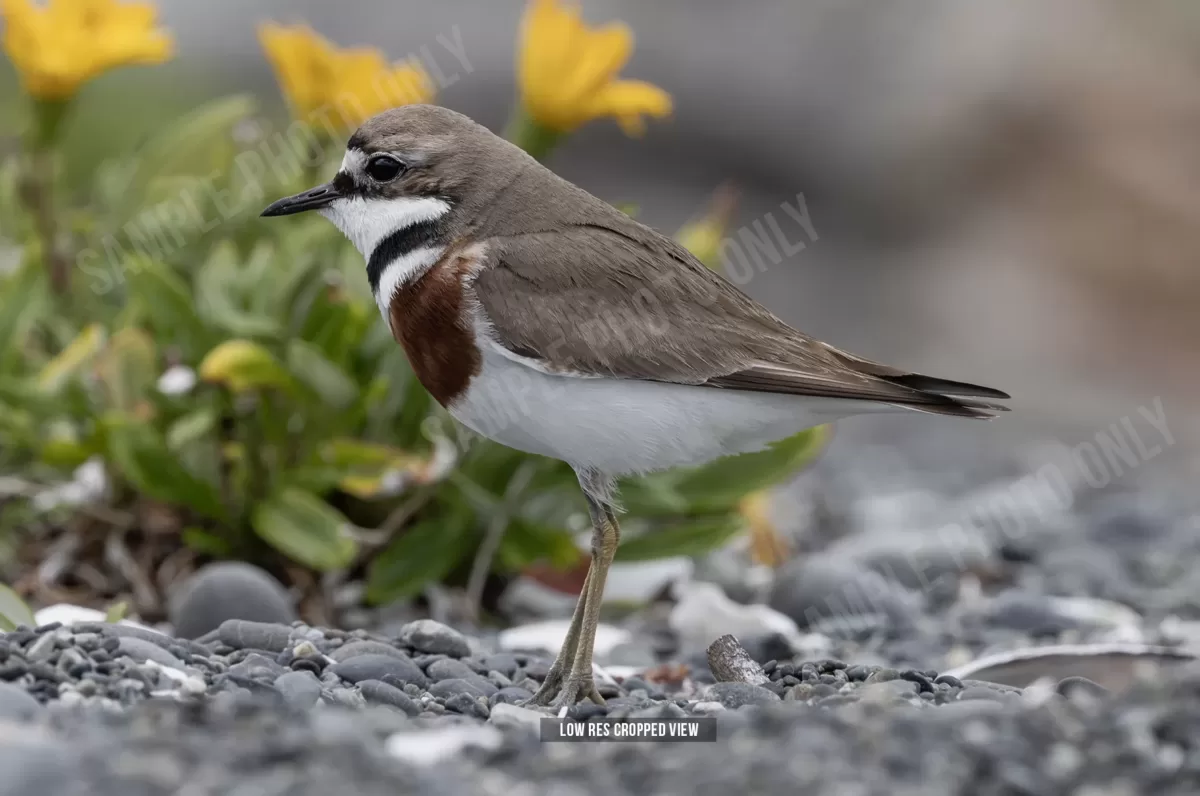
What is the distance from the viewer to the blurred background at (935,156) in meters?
13.9

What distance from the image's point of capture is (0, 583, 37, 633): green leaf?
4.55 metres

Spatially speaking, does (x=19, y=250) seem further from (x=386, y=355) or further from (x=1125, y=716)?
(x=1125, y=716)

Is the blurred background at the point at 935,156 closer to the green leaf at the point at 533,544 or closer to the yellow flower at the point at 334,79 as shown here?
the yellow flower at the point at 334,79

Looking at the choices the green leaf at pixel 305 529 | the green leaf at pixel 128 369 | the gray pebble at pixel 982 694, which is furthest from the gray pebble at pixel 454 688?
the green leaf at pixel 128 369

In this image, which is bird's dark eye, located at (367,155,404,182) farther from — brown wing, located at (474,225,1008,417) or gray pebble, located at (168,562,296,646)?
gray pebble, located at (168,562,296,646)

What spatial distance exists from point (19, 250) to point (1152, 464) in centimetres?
738

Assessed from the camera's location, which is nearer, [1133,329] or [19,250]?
[19,250]

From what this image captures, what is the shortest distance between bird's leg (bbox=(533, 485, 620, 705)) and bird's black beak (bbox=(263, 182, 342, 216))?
1349 millimetres

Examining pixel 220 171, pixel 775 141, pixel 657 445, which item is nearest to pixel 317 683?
pixel 657 445

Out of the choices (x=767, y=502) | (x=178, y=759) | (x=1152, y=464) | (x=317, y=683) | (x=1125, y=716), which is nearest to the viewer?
(x=178, y=759)

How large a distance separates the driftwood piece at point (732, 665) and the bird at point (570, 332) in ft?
1.25

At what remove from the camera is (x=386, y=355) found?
609 cm

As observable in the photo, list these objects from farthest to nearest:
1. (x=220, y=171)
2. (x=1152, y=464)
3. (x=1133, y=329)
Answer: (x=1133, y=329)
(x=1152, y=464)
(x=220, y=171)

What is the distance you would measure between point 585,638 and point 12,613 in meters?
1.81
